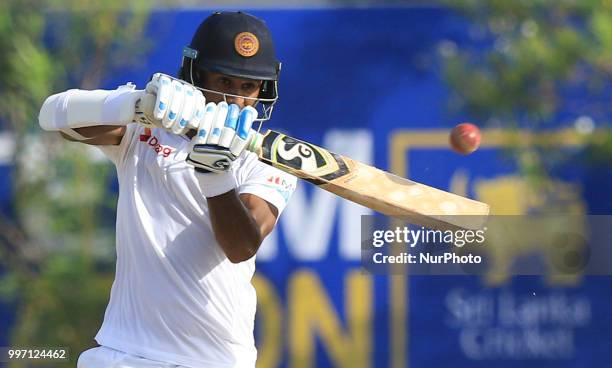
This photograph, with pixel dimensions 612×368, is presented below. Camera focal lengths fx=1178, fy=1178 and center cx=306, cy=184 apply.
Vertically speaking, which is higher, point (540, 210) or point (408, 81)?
point (408, 81)

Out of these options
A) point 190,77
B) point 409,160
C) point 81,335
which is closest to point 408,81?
point 409,160

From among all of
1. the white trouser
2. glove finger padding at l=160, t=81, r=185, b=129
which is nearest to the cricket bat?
glove finger padding at l=160, t=81, r=185, b=129

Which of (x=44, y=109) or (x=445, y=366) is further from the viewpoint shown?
(x=445, y=366)

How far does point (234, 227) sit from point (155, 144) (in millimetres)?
323

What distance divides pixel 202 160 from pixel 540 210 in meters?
3.55

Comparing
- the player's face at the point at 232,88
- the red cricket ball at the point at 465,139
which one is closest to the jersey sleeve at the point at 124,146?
the player's face at the point at 232,88

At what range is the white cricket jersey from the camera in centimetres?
274

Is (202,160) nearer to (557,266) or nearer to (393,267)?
(393,267)

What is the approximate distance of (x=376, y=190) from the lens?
3.04m

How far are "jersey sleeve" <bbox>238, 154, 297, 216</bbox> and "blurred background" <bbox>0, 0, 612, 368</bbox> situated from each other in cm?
295

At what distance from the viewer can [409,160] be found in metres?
5.88

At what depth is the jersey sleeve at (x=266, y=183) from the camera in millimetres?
2863

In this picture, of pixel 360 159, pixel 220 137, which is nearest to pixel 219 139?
pixel 220 137

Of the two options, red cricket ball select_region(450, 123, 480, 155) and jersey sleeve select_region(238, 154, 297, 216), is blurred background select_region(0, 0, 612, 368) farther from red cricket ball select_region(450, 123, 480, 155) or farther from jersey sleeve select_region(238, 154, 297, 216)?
jersey sleeve select_region(238, 154, 297, 216)
